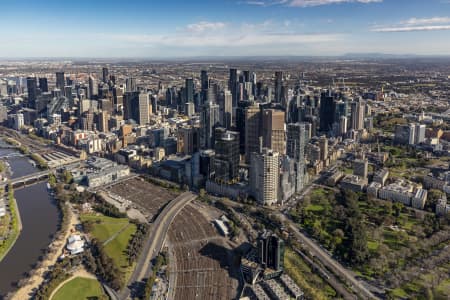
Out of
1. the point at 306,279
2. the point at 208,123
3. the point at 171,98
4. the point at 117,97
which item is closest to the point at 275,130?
the point at 208,123

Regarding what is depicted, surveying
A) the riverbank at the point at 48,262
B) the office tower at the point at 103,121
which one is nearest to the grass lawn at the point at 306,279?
the riverbank at the point at 48,262

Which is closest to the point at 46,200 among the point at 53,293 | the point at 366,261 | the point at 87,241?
the point at 87,241

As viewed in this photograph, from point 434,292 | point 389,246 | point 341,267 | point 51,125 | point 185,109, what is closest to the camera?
point 434,292

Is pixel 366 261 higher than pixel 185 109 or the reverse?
the reverse

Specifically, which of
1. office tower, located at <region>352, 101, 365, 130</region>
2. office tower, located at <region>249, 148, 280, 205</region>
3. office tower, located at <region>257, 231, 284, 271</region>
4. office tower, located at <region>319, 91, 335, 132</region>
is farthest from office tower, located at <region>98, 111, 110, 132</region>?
office tower, located at <region>257, 231, 284, 271</region>

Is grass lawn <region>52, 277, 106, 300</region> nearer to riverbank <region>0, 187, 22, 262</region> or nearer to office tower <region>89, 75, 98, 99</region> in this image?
riverbank <region>0, 187, 22, 262</region>

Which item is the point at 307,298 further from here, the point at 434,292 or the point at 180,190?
the point at 180,190
